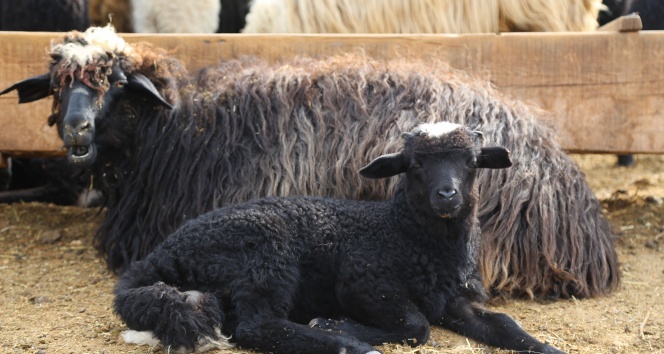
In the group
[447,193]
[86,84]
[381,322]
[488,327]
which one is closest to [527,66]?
[447,193]

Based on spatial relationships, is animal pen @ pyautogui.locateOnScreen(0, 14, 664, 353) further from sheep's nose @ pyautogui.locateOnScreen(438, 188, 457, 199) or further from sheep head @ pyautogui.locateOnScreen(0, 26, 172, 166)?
sheep's nose @ pyautogui.locateOnScreen(438, 188, 457, 199)

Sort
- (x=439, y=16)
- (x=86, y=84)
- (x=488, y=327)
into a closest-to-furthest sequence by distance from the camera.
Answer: (x=488, y=327) → (x=86, y=84) → (x=439, y=16)

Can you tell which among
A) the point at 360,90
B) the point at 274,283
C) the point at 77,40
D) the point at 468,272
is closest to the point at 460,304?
the point at 468,272

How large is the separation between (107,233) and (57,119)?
0.74m

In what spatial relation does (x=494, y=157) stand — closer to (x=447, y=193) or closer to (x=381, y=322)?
(x=447, y=193)

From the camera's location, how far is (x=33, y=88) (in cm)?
555

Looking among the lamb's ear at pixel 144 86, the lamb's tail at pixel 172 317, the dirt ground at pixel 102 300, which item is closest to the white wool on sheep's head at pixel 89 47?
the lamb's ear at pixel 144 86

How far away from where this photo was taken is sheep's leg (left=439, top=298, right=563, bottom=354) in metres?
4.04

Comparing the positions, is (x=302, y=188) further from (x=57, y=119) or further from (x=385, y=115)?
(x=57, y=119)

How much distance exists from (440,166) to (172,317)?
1351mm

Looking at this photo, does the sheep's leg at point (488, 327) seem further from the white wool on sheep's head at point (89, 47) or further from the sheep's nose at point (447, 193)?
the white wool on sheep's head at point (89, 47)

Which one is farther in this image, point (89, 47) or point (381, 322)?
point (89, 47)

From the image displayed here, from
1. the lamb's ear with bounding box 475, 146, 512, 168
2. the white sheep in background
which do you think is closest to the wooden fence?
the white sheep in background

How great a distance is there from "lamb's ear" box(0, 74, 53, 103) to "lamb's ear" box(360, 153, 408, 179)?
7.09 ft
